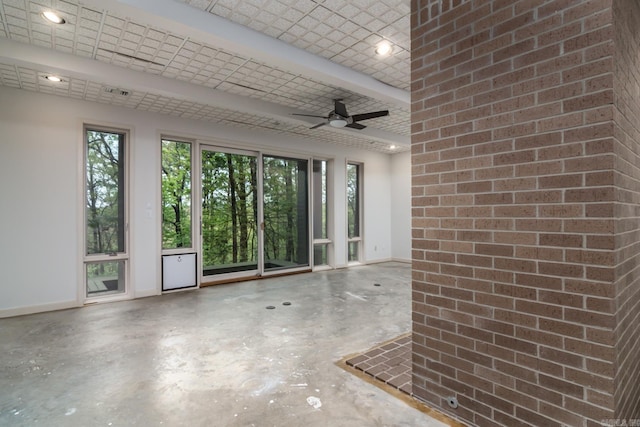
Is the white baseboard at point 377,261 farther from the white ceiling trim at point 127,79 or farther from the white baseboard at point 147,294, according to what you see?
the white baseboard at point 147,294

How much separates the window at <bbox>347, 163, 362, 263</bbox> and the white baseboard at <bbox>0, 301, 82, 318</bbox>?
5.44 meters

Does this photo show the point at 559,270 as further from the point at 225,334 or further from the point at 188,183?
the point at 188,183

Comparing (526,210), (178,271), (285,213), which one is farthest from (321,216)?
(526,210)

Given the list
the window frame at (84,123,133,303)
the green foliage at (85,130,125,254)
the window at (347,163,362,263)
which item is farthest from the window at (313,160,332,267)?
the green foliage at (85,130,125,254)

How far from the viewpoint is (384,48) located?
3352mm

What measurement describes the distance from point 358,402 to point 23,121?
16.8 feet

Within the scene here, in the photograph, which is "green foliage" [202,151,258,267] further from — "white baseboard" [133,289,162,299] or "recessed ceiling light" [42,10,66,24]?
"recessed ceiling light" [42,10,66,24]

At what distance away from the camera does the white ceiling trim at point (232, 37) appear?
8.28 ft

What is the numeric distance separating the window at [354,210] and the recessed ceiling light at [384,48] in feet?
14.7

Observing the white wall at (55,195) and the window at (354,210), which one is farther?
the window at (354,210)

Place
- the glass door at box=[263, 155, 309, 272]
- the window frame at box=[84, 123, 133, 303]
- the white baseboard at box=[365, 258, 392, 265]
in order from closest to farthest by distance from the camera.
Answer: the window frame at box=[84, 123, 133, 303]
the glass door at box=[263, 155, 309, 272]
the white baseboard at box=[365, 258, 392, 265]

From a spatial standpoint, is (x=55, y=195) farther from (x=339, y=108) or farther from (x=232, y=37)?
(x=339, y=108)

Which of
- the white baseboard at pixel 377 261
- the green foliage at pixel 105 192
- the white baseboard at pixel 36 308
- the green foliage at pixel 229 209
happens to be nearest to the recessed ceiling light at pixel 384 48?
the green foliage at pixel 229 209

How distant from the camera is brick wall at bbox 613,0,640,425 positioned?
146 centimetres
